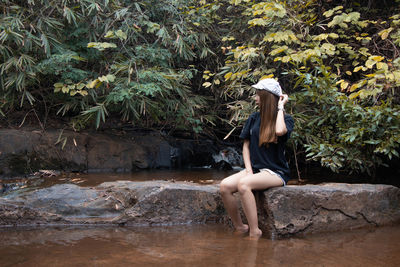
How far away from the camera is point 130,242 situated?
2.73 m

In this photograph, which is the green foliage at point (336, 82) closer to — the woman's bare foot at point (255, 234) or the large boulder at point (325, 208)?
the large boulder at point (325, 208)

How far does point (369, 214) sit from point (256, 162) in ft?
3.67

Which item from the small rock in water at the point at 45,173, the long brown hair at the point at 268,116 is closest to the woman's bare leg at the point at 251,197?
the long brown hair at the point at 268,116

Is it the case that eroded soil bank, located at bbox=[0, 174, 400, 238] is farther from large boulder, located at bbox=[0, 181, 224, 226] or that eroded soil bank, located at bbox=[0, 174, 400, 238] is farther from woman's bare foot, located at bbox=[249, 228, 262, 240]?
woman's bare foot, located at bbox=[249, 228, 262, 240]

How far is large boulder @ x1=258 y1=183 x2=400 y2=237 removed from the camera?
2.96m

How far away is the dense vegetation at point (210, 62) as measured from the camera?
166 inches

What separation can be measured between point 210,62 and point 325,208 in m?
4.31

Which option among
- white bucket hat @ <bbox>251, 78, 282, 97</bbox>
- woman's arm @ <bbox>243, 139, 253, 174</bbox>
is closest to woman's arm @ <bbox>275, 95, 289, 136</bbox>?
white bucket hat @ <bbox>251, 78, 282, 97</bbox>

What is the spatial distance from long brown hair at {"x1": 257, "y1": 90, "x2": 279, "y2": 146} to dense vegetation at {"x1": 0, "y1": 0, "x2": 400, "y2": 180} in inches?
48.7

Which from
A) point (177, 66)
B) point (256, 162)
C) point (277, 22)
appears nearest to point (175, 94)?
point (177, 66)

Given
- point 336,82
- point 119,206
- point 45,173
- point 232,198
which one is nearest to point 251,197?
point 232,198

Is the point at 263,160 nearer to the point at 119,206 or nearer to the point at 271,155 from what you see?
the point at 271,155

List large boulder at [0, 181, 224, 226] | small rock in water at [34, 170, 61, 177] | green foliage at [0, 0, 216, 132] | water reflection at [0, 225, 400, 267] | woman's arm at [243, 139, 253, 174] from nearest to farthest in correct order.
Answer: water reflection at [0, 225, 400, 267] → woman's arm at [243, 139, 253, 174] → large boulder at [0, 181, 224, 226] → green foliage at [0, 0, 216, 132] → small rock in water at [34, 170, 61, 177]

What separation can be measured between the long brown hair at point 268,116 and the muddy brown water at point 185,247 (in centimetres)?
77
